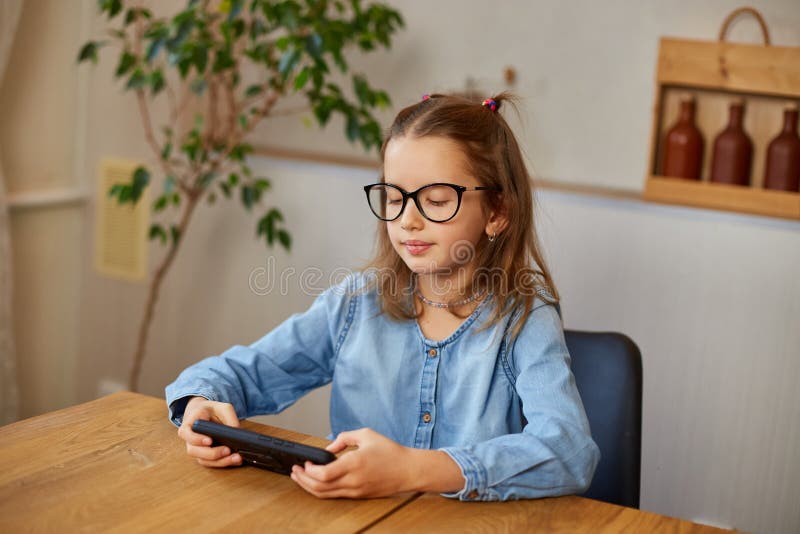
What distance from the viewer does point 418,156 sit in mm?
1562

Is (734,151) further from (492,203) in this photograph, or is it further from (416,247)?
(416,247)

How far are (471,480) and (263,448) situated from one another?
28 centimetres

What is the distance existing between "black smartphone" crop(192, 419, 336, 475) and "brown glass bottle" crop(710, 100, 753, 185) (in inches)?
64.1

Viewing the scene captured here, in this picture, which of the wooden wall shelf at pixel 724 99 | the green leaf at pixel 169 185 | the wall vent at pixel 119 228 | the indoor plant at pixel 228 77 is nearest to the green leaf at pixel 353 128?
the indoor plant at pixel 228 77

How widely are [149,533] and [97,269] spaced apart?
8.17 ft

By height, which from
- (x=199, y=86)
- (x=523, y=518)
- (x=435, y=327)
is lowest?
(x=523, y=518)

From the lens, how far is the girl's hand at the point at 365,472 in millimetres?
1220

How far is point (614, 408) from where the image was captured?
65.4 inches

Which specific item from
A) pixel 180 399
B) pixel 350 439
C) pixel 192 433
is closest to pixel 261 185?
pixel 180 399

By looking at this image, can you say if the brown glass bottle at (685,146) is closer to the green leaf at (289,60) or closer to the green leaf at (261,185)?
the green leaf at (289,60)

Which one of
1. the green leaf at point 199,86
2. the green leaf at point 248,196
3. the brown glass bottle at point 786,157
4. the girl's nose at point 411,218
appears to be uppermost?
the green leaf at point 199,86

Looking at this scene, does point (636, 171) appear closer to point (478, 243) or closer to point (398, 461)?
point (478, 243)

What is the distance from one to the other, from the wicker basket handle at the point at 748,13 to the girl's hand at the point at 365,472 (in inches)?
66.3

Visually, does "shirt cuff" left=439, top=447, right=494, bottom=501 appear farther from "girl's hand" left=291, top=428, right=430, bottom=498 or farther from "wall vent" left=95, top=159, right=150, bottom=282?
"wall vent" left=95, top=159, right=150, bottom=282
